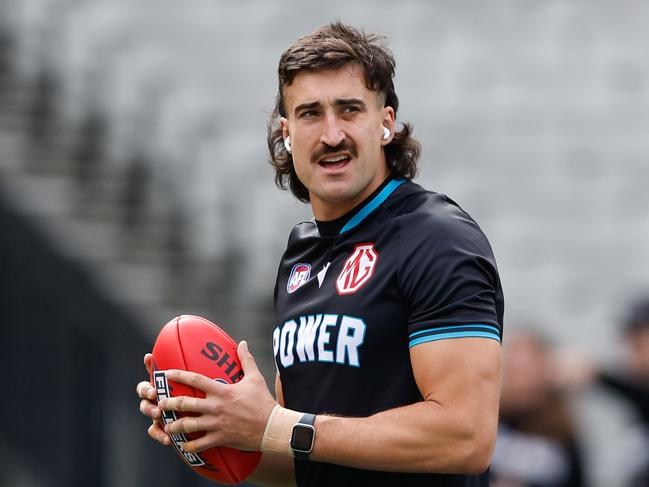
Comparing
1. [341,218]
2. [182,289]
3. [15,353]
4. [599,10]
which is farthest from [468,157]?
[341,218]

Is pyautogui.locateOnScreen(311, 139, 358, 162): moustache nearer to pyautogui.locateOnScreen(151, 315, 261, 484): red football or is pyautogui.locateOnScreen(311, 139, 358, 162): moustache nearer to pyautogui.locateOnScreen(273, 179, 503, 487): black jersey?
pyautogui.locateOnScreen(273, 179, 503, 487): black jersey

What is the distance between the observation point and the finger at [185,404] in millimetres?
3107

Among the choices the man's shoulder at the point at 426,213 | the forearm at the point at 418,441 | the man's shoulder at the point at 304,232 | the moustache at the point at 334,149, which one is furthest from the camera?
the man's shoulder at the point at 304,232

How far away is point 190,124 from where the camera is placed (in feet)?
38.2

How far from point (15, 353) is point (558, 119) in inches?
194

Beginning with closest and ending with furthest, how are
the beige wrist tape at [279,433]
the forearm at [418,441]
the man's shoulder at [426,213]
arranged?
1. the forearm at [418,441]
2. the beige wrist tape at [279,433]
3. the man's shoulder at [426,213]

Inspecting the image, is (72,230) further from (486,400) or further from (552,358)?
(486,400)

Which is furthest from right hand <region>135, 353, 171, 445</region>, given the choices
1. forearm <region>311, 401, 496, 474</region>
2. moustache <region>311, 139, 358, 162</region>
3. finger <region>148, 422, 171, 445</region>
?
moustache <region>311, 139, 358, 162</region>

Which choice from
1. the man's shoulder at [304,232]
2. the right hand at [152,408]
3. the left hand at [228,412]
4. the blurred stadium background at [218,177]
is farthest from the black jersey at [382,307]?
the blurred stadium background at [218,177]

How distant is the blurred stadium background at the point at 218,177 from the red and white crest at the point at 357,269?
20.5 ft

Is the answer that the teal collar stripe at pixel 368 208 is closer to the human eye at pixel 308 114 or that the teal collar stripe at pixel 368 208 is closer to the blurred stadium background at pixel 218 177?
the human eye at pixel 308 114

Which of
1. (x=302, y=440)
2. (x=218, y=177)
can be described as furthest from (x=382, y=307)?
(x=218, y=177)

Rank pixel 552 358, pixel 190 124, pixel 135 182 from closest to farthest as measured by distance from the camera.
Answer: pixel 552 358
pixel 135 182
pixel 190 124

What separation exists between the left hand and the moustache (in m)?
0.60
